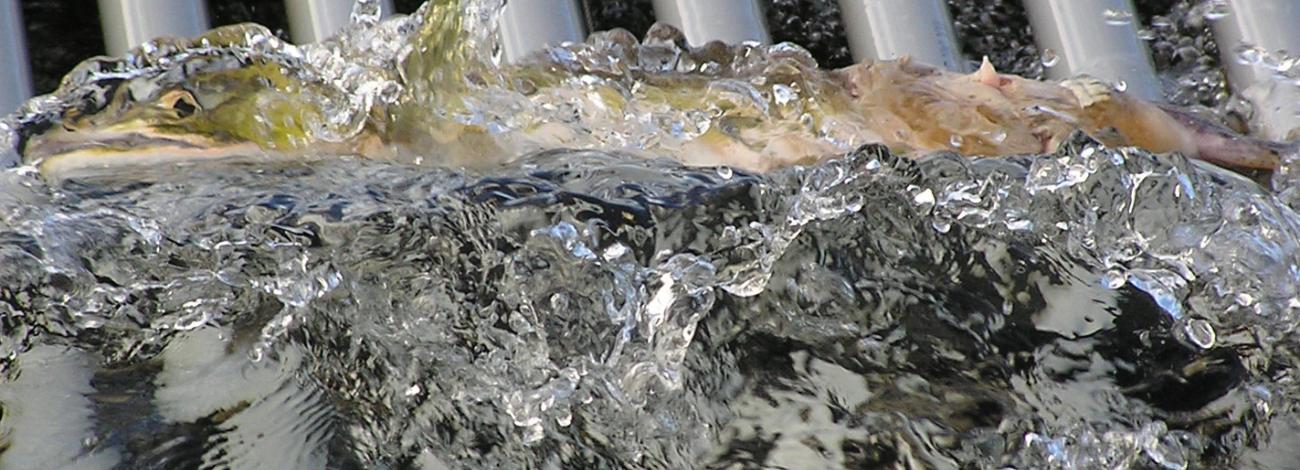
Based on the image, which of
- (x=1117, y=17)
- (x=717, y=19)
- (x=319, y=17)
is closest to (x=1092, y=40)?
(x=1117, y=17)

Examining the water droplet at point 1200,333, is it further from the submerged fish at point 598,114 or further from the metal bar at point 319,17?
the metal bar at point 319,17

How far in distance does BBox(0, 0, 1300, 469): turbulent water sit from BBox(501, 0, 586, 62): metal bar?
2.27 feet

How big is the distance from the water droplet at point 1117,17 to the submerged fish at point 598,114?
43cm

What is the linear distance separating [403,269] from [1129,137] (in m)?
0.67

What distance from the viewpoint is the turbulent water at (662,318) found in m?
0.97

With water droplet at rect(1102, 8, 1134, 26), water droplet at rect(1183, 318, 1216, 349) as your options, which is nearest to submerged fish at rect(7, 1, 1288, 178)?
water droplet at rect(1183, 318, 1216, 349)

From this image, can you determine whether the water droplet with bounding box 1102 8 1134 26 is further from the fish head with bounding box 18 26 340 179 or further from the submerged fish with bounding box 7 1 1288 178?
the fish head with bounding box 18 26 340 179

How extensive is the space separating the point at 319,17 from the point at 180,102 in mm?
567

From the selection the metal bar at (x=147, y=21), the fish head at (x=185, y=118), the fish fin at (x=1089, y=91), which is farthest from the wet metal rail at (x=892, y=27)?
the fish head at (x=185, y=118)

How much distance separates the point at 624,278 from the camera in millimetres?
1051

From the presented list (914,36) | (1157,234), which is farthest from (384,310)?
(914,36)

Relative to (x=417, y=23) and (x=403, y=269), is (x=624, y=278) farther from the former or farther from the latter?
(x=417, y=23)

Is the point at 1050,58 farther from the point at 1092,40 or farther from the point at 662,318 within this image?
the point at 662,318

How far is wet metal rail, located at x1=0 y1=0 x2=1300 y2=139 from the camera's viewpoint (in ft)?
5.75
